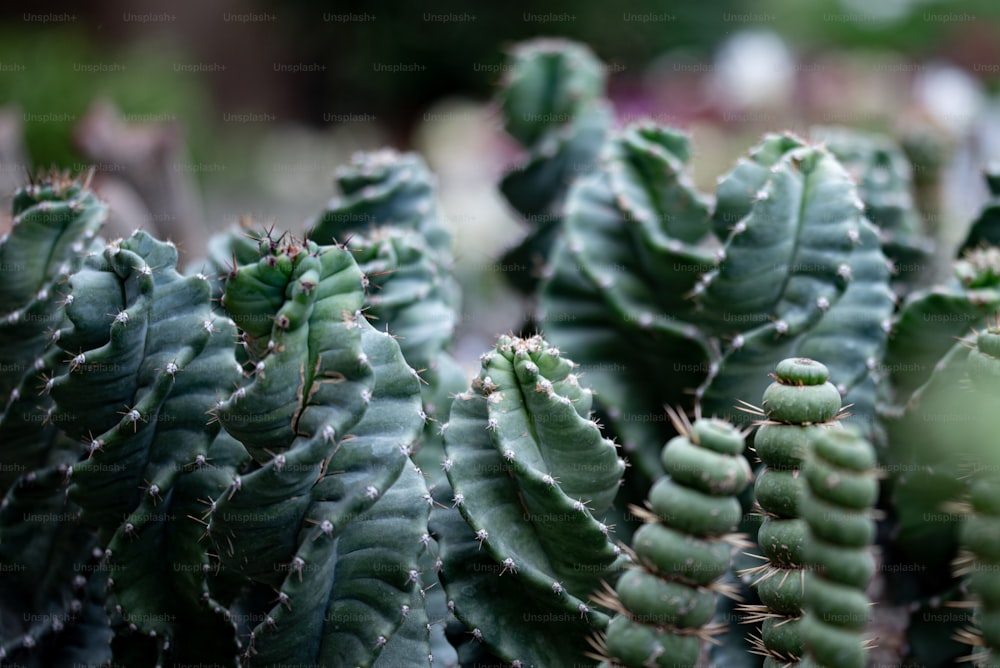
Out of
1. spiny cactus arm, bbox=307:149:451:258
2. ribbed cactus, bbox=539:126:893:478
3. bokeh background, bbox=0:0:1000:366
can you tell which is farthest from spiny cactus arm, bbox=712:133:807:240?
bokeh background, bbox=0:0:1000:366

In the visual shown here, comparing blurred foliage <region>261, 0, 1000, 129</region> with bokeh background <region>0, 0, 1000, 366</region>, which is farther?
blurred foliage <region>261, 0, 1000, 129</region>

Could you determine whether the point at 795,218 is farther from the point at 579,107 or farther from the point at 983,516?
the point at 579,107

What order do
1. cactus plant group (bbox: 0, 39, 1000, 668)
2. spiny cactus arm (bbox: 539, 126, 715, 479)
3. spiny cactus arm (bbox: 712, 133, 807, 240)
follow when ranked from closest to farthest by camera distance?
cactus plant group (bbox: 0, 39, 1000, 668) → spiny cactus arm (bbox: 712, 133, 807, 240) → spiny cactus arm (bbox: 539, 126, 715, 479)

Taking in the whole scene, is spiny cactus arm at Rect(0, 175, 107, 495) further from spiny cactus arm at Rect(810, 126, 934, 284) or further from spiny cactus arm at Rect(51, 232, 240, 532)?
spiny cactus arm at Rect(810, 126, 934, 284)

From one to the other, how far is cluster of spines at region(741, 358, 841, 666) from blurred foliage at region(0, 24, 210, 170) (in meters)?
6.23

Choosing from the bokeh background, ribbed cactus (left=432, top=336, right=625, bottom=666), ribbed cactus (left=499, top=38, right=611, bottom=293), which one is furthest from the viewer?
the bokeh background

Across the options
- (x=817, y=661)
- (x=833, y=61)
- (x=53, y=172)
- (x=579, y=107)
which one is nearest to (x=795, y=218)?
(x=817, y=661)

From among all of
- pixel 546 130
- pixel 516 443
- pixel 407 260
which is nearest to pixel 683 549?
pixel 516 443

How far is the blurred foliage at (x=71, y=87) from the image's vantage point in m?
7.82

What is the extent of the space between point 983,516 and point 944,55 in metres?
10.5

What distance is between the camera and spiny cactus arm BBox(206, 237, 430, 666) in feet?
6.14

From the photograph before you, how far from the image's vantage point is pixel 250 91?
14.7 m

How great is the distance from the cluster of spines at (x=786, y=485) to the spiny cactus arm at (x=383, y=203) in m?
1.57

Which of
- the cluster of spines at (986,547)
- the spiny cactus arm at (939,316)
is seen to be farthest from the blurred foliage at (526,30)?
the cluster of spines at (986,547)
